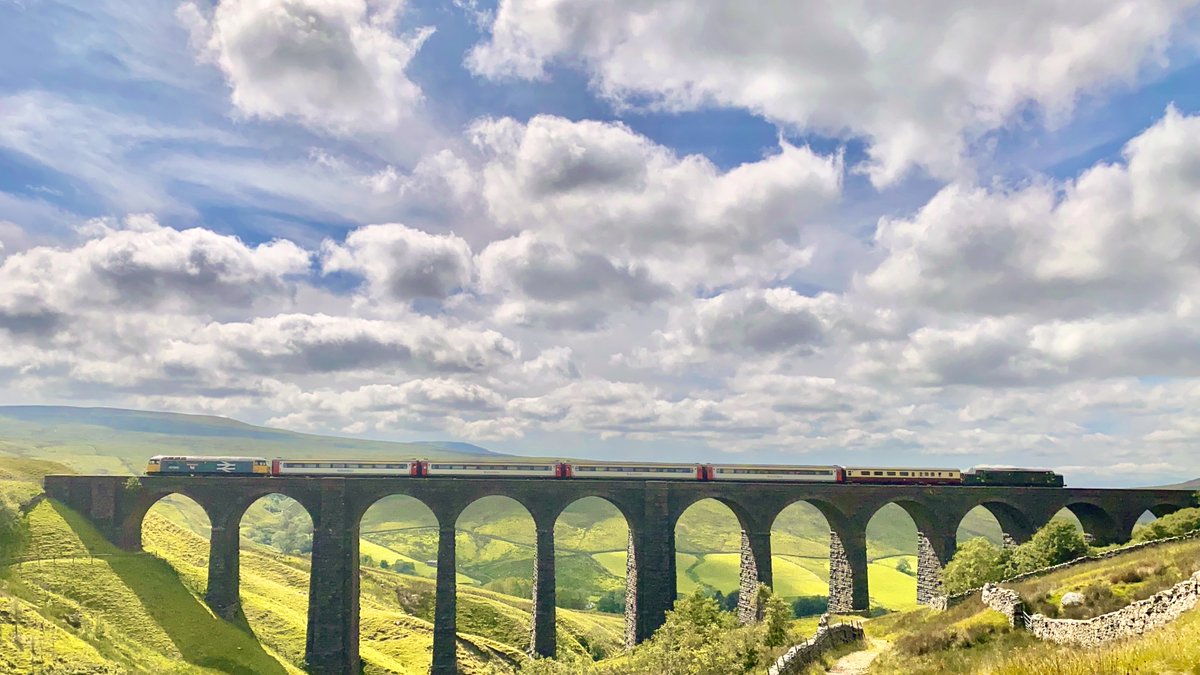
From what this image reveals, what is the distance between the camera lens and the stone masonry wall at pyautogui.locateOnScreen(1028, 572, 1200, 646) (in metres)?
18.1

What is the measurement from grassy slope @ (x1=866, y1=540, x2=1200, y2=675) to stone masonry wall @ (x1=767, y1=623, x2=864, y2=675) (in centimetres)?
320

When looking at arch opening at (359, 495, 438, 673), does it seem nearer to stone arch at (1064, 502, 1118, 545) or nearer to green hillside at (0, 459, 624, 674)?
green hillside at (0, 459, 624, 674)

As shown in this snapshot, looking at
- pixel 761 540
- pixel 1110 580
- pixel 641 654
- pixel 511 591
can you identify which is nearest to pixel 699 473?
pixel 761 540

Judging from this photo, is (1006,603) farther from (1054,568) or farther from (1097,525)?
(1097,525)

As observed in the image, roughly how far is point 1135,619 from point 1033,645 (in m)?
4.23

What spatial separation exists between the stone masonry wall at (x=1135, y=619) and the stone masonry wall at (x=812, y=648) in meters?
9.80

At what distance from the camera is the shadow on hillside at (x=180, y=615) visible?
51156 mm

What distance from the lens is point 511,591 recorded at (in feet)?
446

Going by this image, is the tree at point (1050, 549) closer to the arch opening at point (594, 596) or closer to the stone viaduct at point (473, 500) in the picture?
the stone viaduct at point (473, 500)

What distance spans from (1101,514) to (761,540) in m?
37.7

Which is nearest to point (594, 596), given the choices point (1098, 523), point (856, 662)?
point (1098, 523)

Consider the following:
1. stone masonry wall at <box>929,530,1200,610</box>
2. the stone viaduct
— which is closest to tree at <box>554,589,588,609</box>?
the stone viaduct

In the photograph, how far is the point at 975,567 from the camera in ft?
179

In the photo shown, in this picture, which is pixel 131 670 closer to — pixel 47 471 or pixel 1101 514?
pixel 47 471
